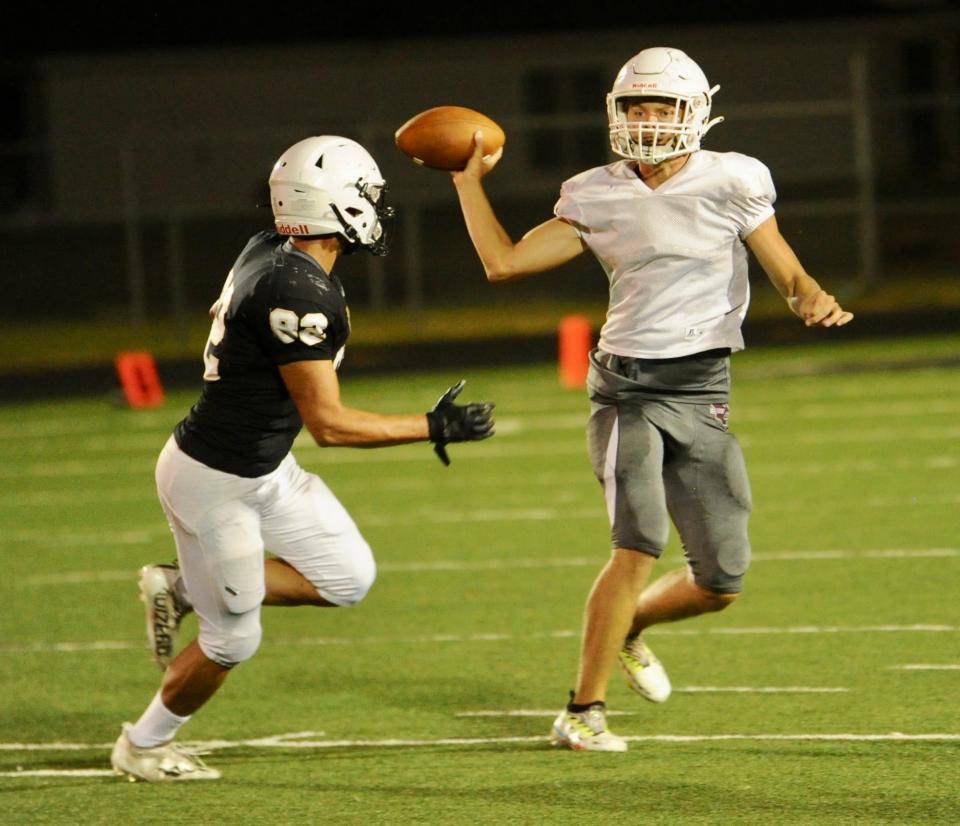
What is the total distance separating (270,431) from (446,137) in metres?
1.08

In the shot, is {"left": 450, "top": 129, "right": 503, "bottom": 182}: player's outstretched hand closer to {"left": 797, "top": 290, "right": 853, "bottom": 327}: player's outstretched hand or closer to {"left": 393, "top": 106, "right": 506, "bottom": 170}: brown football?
{"left": 393, "top": 106, "right": 506, "bottom": 170}: brown football

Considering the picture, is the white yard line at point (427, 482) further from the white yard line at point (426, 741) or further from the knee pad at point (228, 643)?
the knee pad at point (228, 643)

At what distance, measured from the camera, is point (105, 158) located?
24.8m

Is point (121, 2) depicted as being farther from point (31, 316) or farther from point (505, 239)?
point (505, 239)

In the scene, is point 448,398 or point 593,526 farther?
point 593,526

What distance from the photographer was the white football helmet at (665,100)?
17.1 feet

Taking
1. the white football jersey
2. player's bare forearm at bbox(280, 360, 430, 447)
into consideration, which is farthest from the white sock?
the white football jersey

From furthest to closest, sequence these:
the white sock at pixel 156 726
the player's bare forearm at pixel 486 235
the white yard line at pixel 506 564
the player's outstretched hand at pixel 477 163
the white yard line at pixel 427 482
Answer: the white yard line at pixel 427 482, the white yard line at pixel 506 564, the player's outstretched hand at pixel 477 163, the player's bare forearm at pixel 486 235, the white sock at pixel 156 726

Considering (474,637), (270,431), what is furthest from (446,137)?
(474,637)

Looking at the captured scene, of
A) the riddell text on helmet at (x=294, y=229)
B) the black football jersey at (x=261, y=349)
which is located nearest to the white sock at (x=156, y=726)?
the black football jersey at (x=261, y=349)

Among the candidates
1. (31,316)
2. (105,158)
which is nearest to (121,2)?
(105,158)

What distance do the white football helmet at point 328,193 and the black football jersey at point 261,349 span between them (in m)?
0.10

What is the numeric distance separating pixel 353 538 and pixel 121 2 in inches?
972

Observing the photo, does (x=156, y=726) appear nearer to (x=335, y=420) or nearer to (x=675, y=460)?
(x=335, y=420)
